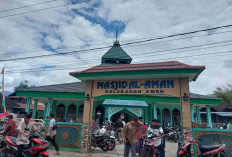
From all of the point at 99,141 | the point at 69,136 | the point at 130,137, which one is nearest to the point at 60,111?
the point at 69,136

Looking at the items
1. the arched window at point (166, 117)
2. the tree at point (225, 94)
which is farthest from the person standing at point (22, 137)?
the tree at point (225, 94)

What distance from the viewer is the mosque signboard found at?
296 inches

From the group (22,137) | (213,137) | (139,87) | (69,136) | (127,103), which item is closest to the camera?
(22,137)

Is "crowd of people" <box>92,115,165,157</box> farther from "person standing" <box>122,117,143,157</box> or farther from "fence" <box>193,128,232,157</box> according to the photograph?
"fence" <box>193,128,232,157</box>

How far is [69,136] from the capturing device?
8.22 m

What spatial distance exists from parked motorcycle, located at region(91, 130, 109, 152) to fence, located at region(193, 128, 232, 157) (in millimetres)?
4272

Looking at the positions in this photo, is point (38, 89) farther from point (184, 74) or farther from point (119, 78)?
point (184, 74)

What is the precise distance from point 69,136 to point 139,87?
448cm

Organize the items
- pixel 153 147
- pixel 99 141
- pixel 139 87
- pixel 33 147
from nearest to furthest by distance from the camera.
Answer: pixel 33 147, pixel 153 147, pixel 139 87, pixel 99 141

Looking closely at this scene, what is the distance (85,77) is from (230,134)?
23.0ft

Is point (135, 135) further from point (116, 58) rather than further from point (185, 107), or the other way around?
point (116, 58)

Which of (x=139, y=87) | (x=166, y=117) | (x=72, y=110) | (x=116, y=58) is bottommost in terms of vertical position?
(x=166, y=117)

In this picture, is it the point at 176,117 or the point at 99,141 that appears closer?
the point at 99,141

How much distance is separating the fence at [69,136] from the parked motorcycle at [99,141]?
83cm
